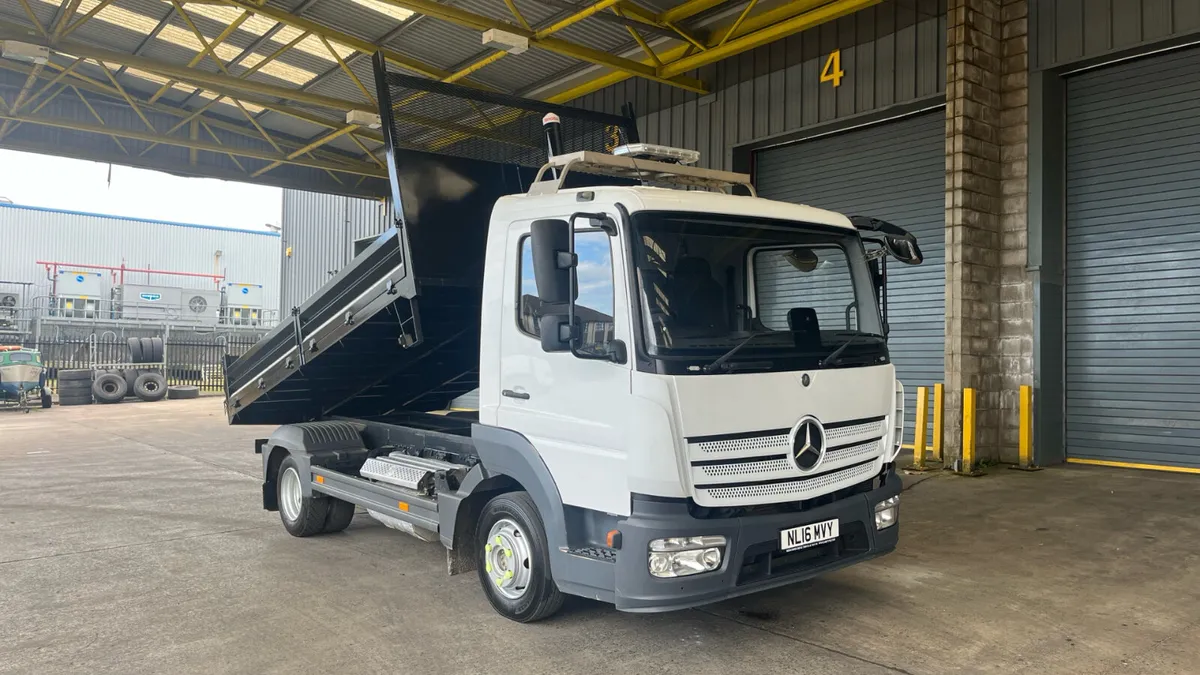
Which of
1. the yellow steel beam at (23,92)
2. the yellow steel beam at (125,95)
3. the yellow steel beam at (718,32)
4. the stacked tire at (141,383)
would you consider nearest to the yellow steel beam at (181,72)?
the yellow steel beam at (125,95)

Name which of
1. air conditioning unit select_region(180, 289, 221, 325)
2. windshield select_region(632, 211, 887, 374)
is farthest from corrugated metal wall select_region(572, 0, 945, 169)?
air conditioning unit select_region(180, 289, 221, 325)

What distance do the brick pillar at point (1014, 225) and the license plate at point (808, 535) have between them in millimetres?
7038

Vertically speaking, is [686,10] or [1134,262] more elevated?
[686,10]

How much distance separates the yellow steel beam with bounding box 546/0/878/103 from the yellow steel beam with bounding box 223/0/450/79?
2303mm

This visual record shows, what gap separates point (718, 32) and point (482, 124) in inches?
289

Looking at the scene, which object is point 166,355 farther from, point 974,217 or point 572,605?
point 572,605

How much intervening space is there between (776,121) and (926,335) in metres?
3.98

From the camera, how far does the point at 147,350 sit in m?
24.8

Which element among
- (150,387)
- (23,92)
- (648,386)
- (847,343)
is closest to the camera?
(648,386)

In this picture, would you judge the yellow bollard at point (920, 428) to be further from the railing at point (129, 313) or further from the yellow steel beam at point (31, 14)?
the railing at point (129, 313)

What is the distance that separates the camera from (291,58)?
47.1ft

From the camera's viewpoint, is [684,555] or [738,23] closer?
[684,555]

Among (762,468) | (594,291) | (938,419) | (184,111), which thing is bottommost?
(938,419)

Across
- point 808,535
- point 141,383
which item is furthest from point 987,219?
point 141,383
